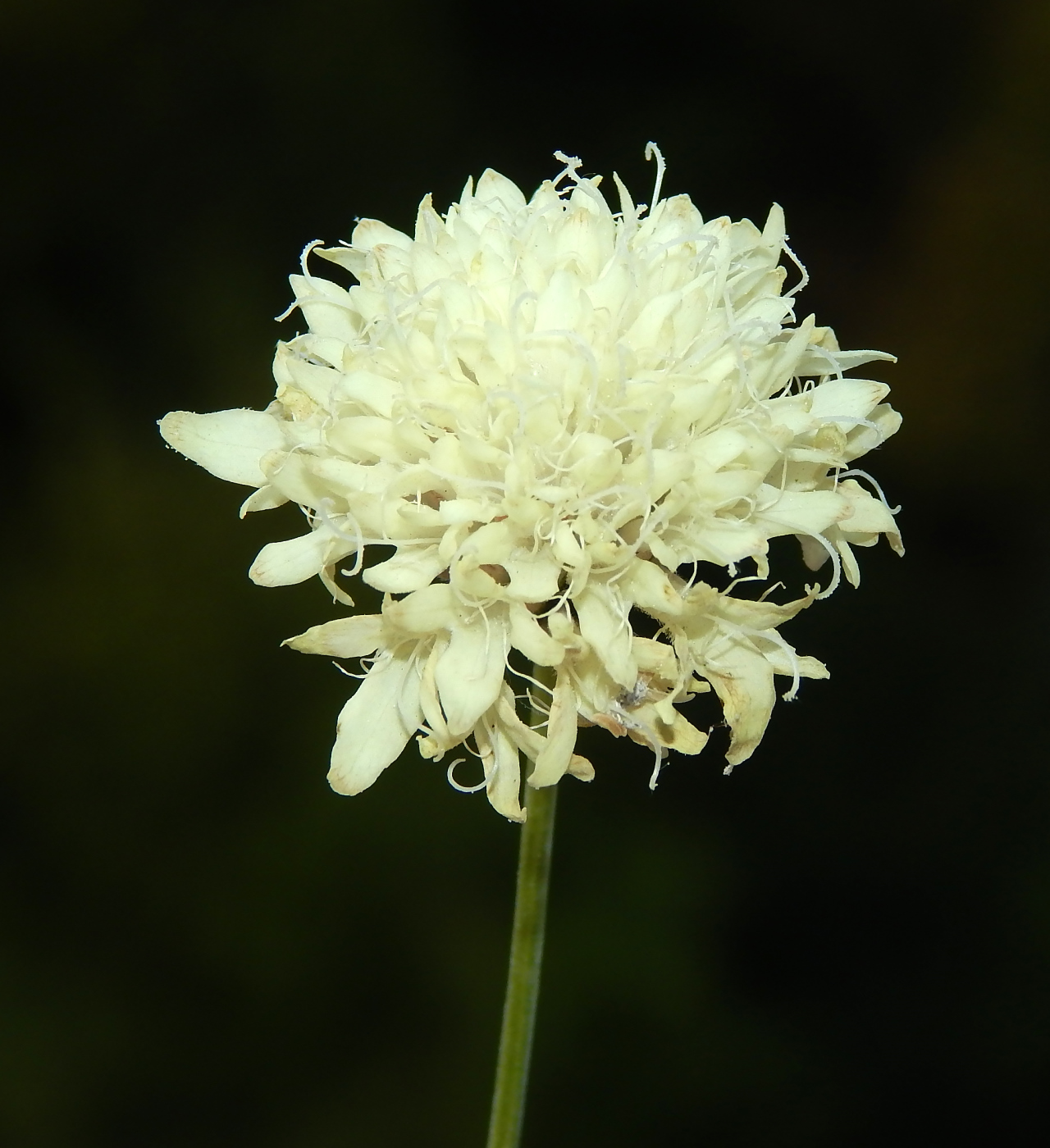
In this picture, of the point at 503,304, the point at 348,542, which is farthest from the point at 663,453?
the point at 348,542

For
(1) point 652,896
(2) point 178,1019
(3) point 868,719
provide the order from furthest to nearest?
(3) point 868,719, (1) point 652,896, (2) point 178,1019

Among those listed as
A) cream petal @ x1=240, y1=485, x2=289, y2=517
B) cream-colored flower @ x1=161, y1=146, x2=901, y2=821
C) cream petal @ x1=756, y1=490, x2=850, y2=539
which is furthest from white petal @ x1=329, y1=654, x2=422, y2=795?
cream petal @ x1=756, y1=490, x2=850, y2=539

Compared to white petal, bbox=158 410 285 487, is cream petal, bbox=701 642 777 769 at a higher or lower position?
lower

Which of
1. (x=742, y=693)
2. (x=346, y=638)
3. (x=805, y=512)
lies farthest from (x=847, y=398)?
(x=346, y=638)

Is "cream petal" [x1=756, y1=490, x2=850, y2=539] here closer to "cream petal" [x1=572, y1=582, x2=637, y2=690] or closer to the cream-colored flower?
the cream-colored flower

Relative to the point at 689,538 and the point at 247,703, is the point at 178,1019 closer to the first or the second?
the point at 247,703

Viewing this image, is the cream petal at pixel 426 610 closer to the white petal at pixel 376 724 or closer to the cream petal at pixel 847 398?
the white petal at pixel 376 724

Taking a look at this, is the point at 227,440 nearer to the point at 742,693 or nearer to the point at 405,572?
the point at 405,572
